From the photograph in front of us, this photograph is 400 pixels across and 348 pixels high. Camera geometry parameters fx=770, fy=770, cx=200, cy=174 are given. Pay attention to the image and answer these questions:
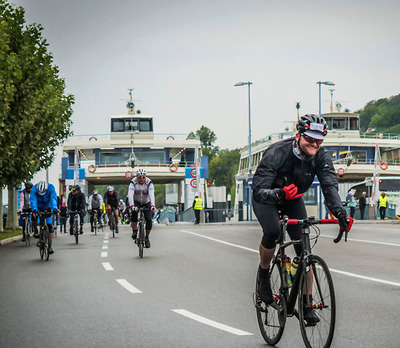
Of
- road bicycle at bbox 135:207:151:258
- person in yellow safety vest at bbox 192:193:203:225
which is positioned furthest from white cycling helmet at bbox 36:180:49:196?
person in yellow safety vest at bbox 192:193:203:225

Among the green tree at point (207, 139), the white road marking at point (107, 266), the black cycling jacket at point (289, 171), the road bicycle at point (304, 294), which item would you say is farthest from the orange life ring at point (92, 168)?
the green tree at point (207, 139)

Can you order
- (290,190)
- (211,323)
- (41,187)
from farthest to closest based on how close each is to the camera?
(41,187), (211,323), (290,190)

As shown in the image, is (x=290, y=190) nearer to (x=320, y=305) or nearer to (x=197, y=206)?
(x=320, y=305)

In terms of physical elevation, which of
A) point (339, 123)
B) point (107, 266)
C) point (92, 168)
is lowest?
point (107, 266)

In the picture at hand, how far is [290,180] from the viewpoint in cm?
604

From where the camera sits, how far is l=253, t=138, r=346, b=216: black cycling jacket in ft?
19.1

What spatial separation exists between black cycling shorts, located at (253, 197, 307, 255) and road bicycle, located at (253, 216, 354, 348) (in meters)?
0.08

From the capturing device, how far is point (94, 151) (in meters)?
67.8

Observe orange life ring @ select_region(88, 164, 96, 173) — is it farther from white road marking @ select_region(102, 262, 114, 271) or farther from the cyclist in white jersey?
white road marking @ select_region(102, 262, 114, 271)

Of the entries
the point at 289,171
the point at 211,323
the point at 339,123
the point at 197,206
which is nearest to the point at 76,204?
the point at 211,323

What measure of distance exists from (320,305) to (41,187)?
11341 millimetres

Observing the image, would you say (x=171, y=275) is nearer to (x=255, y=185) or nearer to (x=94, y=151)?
(x=255, y=185)

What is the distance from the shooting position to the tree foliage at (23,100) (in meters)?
23.4

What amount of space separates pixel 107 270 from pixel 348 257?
4975mm
